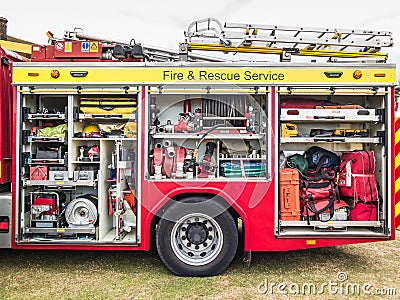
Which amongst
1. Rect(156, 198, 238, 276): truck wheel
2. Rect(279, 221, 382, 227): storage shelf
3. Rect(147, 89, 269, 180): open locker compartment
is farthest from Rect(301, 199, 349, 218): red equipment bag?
Rect(156, 198, 238, 276): truck wheel

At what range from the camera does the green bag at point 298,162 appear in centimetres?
609

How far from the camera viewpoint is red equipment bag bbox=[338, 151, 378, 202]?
18.4ft

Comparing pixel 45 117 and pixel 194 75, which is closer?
pixel 194 75

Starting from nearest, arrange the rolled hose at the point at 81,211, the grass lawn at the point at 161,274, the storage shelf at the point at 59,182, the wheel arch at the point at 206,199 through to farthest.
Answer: the grass lawn at the point at 161,274 < the wheel arch at the point at 206,199 < the storage shelf at the point at 59,182 < the rolled hose at the point at 81,211

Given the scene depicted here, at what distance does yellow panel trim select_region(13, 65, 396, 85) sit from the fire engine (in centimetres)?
1

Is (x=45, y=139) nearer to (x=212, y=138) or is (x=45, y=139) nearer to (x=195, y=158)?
(x=195, y=158)

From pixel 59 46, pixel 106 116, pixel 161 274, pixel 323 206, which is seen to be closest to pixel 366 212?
pixel 323 206

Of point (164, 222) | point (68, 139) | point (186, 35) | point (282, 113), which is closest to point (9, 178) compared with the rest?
point (68, 139)

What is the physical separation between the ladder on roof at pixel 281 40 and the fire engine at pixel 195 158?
1.9 inches

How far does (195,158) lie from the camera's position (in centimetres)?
586

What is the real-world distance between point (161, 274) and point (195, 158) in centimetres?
156

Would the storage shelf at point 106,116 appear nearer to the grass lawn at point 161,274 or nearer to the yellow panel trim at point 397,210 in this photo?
the grass lawn at point 161,274

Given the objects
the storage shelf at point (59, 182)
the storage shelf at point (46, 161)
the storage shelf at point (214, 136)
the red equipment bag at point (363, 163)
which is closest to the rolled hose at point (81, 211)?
the storage shelf at point (59, 182)

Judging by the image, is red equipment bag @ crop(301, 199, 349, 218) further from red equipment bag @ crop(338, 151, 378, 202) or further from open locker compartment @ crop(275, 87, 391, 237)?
red equipment bag @ crop(338, 151, 378, 202)
